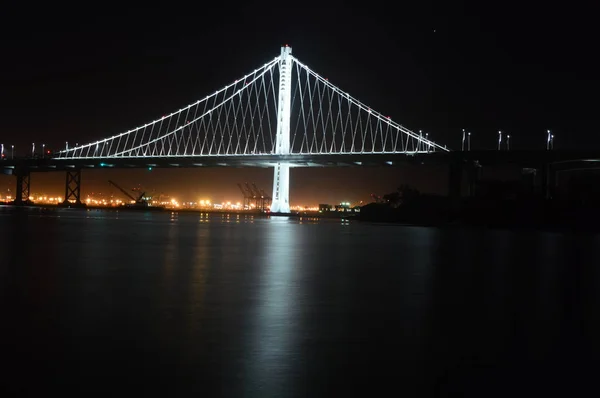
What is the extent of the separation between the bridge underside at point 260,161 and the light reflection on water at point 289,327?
46.4 m

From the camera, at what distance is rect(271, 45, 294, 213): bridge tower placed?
63.6 metres

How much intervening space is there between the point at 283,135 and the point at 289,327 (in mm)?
58034

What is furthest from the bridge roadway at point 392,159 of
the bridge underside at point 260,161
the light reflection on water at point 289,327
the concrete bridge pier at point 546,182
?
the light reflection on water at point 289,327

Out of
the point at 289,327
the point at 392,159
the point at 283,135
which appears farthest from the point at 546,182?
the point at 289,327

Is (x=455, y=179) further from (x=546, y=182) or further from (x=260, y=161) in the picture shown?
(x=260, y=161)

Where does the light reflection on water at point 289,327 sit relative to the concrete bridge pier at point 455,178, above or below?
below

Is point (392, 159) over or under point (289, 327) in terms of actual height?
over

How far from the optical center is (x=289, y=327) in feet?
23.6

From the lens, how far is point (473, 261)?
16578 mm

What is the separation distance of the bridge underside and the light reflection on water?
152ft

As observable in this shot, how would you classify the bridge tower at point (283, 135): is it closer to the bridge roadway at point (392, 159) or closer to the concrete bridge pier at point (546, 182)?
the bridge roadway at point (392, 159)

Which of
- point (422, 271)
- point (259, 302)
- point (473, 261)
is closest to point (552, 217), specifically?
point (473, 261)

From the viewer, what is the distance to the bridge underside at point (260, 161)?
197 feet

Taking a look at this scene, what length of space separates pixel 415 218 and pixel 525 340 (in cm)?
5267
